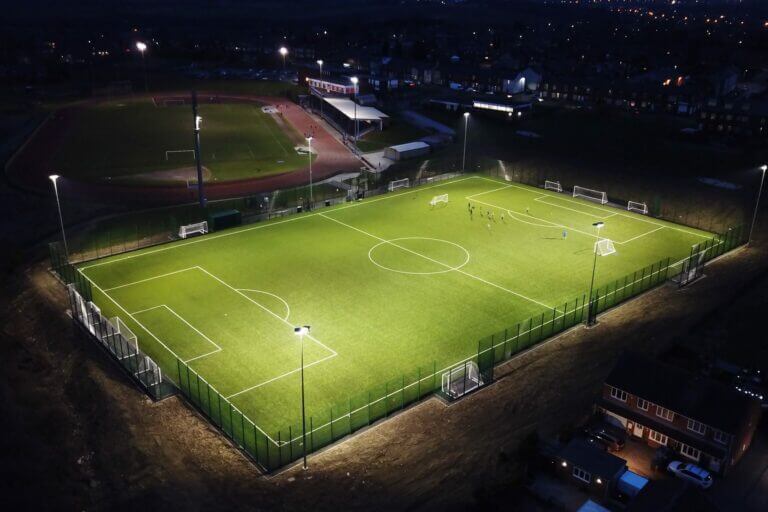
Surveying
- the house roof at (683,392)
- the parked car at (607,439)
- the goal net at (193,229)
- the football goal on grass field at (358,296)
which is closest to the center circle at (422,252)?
the football goal on grass field at (358,296)

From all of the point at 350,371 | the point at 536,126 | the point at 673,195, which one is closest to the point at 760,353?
the point at 350,371

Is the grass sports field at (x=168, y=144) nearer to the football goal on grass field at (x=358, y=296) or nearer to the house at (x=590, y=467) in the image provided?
the football goal on grass field at (x=358, y=296)

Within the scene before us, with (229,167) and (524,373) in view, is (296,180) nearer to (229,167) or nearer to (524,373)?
(229,167)

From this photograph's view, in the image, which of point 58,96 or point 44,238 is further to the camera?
point 58,96

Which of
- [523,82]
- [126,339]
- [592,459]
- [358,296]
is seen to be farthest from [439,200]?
[523,82]

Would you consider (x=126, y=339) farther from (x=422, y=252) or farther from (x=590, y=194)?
(x=590, y=194)

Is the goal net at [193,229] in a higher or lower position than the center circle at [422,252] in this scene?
higher
